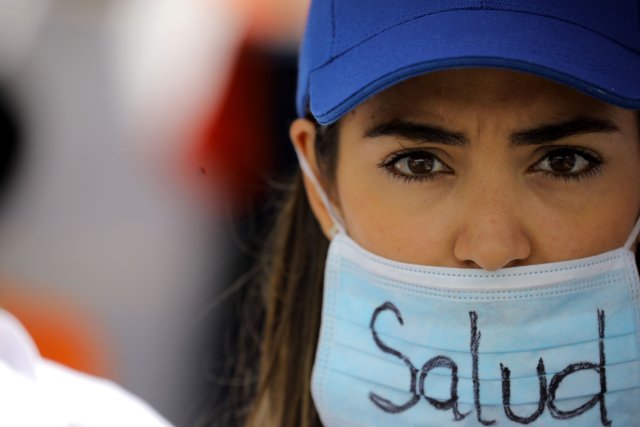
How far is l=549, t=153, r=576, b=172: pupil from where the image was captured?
249 cm

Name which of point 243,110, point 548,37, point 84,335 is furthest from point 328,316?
point 84,335

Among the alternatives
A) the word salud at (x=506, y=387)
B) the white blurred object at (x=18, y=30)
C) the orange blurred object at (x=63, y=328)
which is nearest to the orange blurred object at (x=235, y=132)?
the orange blurred object at (x=63, y=328)

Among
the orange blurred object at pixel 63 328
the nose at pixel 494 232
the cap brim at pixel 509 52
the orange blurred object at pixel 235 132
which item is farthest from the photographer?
the orange blurred object at pixel 63 328

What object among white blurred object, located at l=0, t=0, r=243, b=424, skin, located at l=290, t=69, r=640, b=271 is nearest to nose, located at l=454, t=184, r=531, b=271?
skin, located at l=290, t=69, r=640, b=271

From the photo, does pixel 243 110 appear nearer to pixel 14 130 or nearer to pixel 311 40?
pixel 14 130

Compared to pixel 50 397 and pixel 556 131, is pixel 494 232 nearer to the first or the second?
pixel 556 131

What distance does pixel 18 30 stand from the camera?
17.5 ft

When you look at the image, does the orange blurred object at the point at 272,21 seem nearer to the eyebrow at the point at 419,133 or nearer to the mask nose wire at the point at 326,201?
the mask nose wire at the point at 326,201

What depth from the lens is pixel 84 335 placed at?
5117mm

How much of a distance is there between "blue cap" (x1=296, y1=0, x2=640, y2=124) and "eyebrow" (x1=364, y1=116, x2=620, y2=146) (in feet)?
0.40

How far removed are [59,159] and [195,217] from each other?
739mm

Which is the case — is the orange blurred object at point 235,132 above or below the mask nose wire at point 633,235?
above

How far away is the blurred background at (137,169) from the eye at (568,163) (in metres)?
2.25

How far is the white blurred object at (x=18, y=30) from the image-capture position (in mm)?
5242
